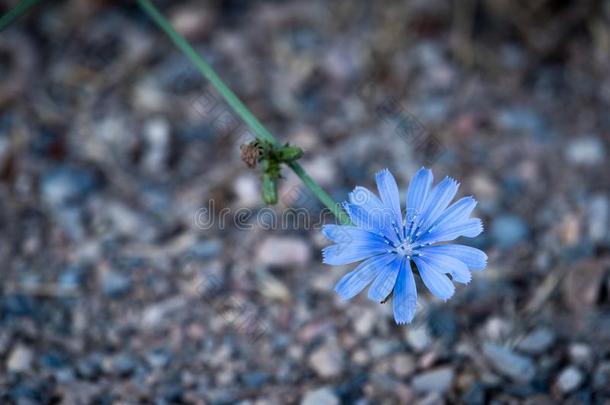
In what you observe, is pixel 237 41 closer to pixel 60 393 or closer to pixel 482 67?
pixel 482 67

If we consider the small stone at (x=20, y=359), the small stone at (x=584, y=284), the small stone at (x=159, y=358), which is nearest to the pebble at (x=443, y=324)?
the small stone at (x=584, y=284)

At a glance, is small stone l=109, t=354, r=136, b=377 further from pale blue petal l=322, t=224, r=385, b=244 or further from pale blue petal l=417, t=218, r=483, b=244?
pale blue petal l=417, t=218, r=483, b=244

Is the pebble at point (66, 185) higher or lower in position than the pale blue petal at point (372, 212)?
higher

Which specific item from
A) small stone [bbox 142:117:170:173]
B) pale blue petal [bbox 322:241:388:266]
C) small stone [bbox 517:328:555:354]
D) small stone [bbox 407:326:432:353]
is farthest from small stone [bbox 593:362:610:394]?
small stone [bbox 142:117:170:173]

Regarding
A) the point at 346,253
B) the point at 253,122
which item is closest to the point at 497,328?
the point at 346,253

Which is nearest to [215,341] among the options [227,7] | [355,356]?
[355,356]

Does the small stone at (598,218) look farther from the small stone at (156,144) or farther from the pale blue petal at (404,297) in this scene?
the small stone at (156,144)

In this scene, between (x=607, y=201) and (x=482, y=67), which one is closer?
(x=607, y=201)

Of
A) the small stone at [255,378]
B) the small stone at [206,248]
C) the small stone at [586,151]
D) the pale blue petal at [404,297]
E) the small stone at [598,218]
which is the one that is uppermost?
the small stone at [586,151]
